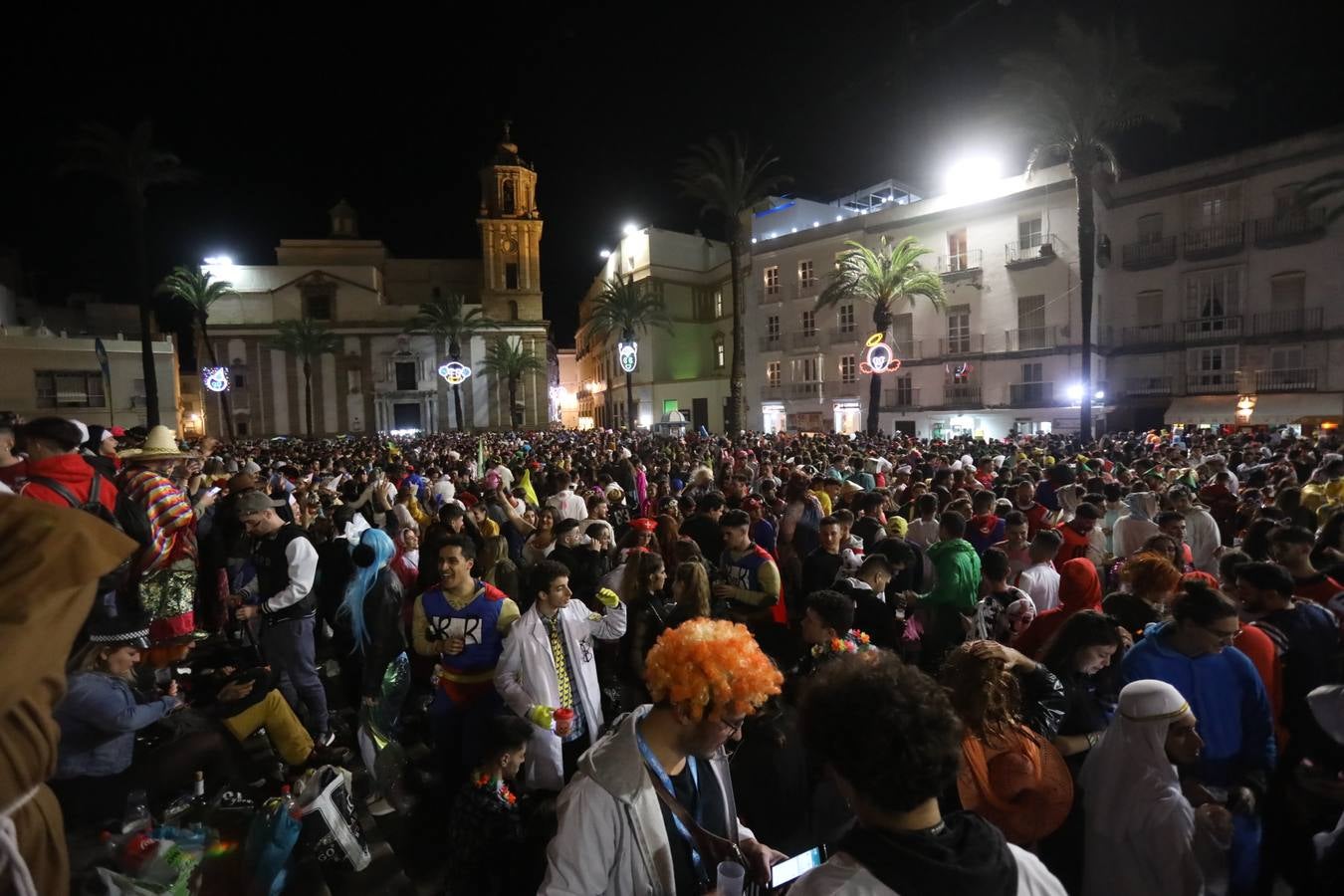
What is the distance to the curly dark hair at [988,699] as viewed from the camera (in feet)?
8.14

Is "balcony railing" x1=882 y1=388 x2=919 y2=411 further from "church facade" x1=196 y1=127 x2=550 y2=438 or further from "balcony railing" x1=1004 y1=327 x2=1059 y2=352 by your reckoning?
"church facade" x1=196 y1=127 x2=550 y2=438

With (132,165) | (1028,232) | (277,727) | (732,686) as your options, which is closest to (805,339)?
(1028,232)

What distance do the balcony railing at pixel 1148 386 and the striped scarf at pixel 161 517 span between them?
35.6 meters

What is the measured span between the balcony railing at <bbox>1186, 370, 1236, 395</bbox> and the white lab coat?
34186 mm

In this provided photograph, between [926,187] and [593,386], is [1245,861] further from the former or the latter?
[593,386]

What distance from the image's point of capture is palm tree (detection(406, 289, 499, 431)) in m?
48.9

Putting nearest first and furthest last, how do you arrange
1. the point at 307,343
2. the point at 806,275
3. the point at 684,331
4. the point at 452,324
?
the point at 806,275 < the point at 452,324 < the point at 684,331 < the point at 307,343

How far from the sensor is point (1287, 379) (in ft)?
87.9

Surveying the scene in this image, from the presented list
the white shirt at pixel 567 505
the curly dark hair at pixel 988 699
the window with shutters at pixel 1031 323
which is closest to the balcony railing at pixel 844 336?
the window with shutters at pixel 1031 323

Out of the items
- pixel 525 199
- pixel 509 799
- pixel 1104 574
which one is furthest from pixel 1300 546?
pixel 525 199

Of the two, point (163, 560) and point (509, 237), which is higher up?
point (509, 237)

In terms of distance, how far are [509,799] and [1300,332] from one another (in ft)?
117

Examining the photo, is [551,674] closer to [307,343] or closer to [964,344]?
[964,344]

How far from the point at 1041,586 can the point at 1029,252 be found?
31.2 m
